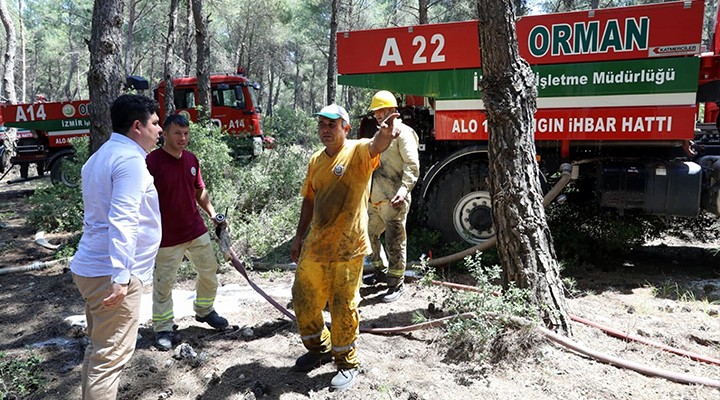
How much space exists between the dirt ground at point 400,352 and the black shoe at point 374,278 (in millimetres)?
90

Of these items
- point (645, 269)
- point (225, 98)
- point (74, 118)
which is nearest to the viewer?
point (645, 269)

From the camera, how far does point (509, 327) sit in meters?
3.32

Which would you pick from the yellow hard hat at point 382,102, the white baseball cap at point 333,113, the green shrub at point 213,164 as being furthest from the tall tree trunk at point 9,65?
the white baseball cap at point 333,113

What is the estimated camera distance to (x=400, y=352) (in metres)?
3.59

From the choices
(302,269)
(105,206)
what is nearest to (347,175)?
(302,269)

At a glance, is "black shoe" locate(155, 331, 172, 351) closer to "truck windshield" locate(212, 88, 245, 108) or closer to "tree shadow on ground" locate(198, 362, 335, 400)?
"tree shadow on ground" locate(198, 362, 335, 400)

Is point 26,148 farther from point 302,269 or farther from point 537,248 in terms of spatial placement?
point 537,248

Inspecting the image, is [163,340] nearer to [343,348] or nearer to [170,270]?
[170,270]

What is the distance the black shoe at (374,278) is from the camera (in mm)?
5016

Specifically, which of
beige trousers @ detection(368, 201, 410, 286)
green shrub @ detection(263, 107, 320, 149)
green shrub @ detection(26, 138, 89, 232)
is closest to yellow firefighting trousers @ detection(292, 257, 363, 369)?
beige trousers @ detection(368, 201, 410, 286)

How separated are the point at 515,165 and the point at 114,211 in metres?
2.57

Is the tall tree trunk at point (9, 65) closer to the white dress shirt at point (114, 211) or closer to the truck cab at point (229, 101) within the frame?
the truck cab at point (229, 101)

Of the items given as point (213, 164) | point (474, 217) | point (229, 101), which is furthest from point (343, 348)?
point (229, 101)

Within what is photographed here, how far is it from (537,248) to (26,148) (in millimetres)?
14075
